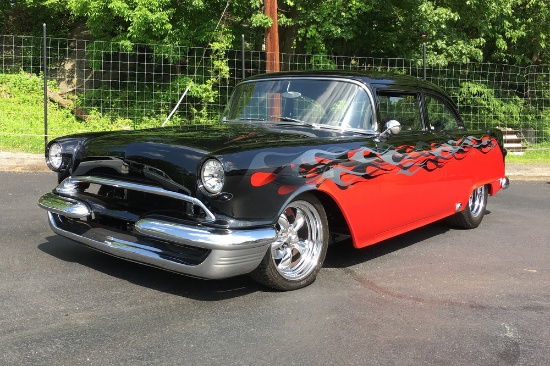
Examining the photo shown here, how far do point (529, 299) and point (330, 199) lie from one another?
5.13 ft

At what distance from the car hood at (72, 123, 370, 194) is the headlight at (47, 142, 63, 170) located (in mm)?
241

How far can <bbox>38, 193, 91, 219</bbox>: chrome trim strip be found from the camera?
4074 millimetres

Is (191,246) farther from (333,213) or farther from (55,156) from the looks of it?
(55,156)

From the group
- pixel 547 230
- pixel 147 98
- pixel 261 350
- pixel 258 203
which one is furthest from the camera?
pixel 147 98

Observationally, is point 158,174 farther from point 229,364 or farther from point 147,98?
point 147,98

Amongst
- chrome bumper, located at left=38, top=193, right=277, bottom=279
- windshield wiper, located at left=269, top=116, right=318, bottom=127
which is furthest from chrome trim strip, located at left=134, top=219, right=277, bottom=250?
windshield wiper, located at left=269, top=116, right=318, bottom=127

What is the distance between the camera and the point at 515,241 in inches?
232

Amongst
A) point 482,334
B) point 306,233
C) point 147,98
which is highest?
point 147,98

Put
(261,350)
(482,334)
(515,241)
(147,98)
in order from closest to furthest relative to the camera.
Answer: (261,350), (482,334), (515,241), (147,98)

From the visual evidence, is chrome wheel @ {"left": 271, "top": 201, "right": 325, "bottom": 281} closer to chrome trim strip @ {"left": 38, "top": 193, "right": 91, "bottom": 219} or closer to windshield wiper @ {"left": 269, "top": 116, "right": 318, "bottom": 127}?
windshield wiper @ {"left": 269, "top": 116, "right": 318, "bottom": 127}

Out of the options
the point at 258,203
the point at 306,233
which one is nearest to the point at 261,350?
the point at 258,203

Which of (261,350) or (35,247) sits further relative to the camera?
(35,247)

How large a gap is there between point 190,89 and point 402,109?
1127 cm

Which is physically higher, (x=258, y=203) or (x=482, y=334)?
(x=258, y=203)
